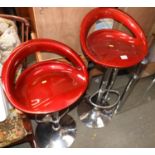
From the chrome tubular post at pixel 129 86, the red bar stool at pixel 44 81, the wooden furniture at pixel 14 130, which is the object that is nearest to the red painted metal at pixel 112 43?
the red bar stool at pixel 44 81

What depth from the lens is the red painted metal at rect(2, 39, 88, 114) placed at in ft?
3.43

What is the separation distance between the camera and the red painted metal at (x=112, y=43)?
49.2 inches

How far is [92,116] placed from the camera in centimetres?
177

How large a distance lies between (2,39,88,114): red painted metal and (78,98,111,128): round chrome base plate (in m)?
0.63

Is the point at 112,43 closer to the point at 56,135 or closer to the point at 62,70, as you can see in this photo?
the point at 62,70

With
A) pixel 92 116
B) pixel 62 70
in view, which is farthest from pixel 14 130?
pixel 92 116

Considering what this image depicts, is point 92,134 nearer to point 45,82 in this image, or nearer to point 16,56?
point 45,82

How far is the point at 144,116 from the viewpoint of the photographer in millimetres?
1795

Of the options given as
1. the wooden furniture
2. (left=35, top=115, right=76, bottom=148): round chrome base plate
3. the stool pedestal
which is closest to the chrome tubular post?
the stool pedestal

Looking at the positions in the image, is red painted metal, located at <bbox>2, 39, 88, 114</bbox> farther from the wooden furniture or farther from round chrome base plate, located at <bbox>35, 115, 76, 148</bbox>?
round chrome base plate, located at <bbox>35, 115, 76, 148</bbox>

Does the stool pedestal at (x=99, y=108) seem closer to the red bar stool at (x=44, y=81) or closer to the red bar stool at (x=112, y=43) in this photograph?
the red bar stool at (x=112, y=43)

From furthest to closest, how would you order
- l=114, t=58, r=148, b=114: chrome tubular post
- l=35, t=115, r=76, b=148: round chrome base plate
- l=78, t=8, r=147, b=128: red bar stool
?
l=114, t=58, r=148, b=114: chrome tubular post
l=35, t=115, r=76, b=148: round chrome base plate
l=78, t=8, r=147, b=128: red bar stool

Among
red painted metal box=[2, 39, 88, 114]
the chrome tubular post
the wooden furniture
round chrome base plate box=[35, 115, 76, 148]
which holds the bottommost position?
round chrome base plate box=[35, 115, 76, 148]

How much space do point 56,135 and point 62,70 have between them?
654 millimetres
